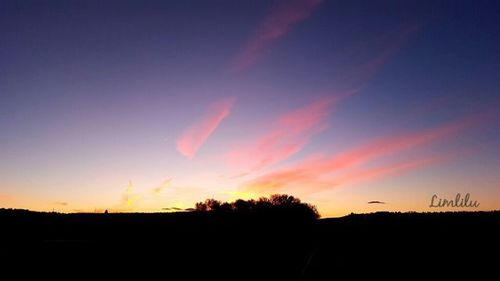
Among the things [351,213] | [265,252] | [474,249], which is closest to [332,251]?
[265,252]

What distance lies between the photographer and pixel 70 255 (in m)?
14.5

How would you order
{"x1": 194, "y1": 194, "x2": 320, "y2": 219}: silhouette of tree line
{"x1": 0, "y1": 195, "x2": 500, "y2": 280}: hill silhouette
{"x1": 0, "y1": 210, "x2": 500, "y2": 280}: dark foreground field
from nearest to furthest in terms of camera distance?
{"x1": 0, "y1": 210, "x2": 500, "y2": 280}: dark foreground field, {"x1": 0, "y1": 195, "x2": 500, "y2": 280}: hill silhouette, {"x1": 194, "y1": 194, "x2": 320, "y2": 219}: silhouette of tree line

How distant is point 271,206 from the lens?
74.0m

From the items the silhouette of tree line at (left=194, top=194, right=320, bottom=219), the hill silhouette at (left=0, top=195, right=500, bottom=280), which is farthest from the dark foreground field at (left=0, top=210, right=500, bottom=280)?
the silhouette of tree line at (left=194, top=194, right=320, bottom=219)

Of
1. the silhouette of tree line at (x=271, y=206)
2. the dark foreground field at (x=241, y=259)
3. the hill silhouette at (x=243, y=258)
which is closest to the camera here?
the dark foreground field at (x=241, y=259)

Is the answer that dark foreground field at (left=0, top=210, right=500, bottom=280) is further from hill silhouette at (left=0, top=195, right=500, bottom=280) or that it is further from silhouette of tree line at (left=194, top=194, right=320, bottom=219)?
silhouette of tree line at (left=194, top=194, right=320, bottom=219)

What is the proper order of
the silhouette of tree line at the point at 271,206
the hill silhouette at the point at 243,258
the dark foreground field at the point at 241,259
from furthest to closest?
the silhouette of tree line at the point at 271,206 < the hill silhouette at the point at 243,258 < the dark foreground field at the point at 241,259

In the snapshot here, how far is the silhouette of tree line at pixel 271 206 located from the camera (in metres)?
69.0

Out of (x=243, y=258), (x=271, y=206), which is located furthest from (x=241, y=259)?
(x=271, y=206)

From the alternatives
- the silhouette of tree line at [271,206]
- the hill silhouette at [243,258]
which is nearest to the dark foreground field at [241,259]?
the hill silhouette at [243,258]

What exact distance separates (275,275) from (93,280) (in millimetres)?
6573

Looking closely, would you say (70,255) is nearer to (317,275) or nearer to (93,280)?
(93,280)

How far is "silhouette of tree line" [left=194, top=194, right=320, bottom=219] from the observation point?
69.0 m

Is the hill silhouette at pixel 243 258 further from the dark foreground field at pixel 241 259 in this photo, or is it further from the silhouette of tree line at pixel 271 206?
the silhouette of tree line at pixel 271 206
